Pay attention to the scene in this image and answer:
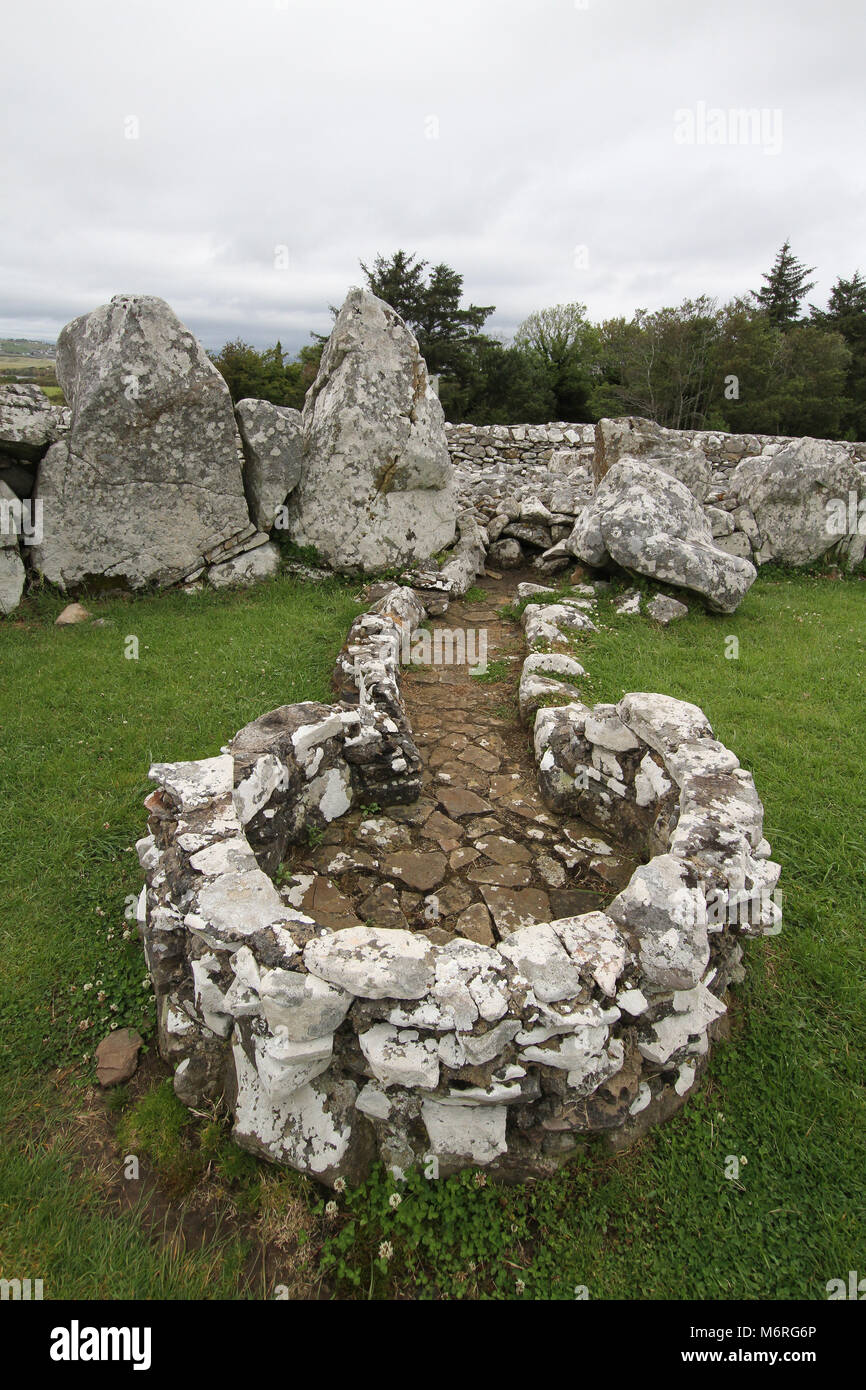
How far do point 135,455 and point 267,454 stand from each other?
5.17 feet

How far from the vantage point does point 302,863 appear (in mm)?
4078

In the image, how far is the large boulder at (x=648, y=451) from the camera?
10.7 metres

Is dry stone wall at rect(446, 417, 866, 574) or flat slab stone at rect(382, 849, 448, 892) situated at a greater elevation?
dry stone wall at rect(446, 417, 866, 574)

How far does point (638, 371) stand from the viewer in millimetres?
25109

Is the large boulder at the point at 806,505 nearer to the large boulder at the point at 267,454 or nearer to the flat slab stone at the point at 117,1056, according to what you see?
the large boulder at the point at 267,454

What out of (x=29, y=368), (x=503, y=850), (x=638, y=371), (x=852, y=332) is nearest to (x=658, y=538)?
(x=503, y=850)

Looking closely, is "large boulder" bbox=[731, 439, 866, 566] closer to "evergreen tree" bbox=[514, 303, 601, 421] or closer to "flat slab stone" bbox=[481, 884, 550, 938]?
"flat slab stone" bbox=[481, 884, 550, 938]

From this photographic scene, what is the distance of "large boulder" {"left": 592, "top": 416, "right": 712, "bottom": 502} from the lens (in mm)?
10688

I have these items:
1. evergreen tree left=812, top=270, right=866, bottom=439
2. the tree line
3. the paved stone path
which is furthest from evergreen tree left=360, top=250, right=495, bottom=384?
the paved stone path

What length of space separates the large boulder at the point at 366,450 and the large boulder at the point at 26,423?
290cm

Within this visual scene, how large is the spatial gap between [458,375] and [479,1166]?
25.6 meters

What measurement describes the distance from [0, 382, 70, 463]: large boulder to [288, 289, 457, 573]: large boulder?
114 inches
